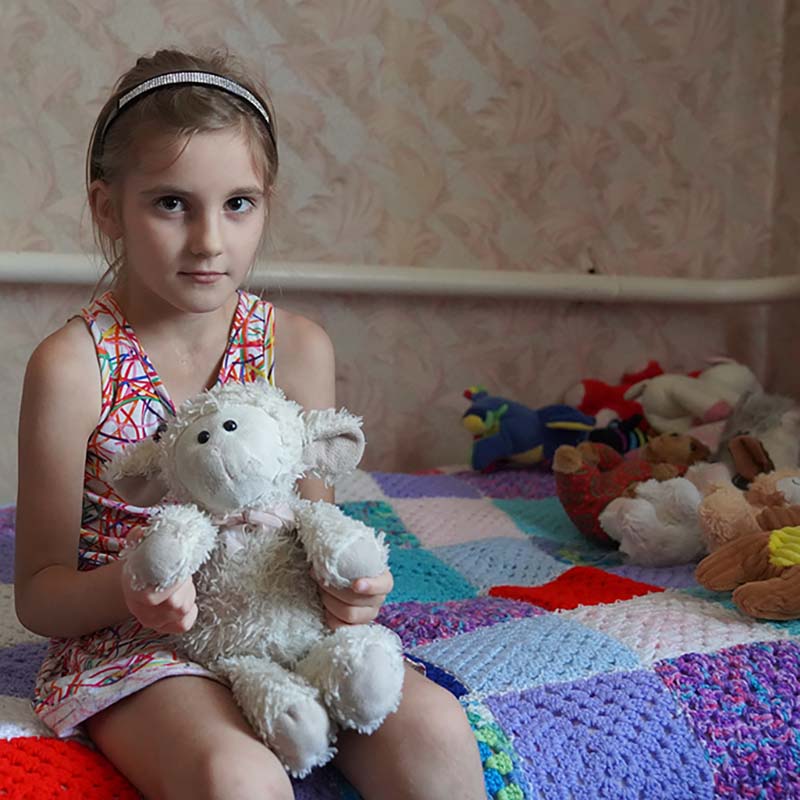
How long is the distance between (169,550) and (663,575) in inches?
29.5

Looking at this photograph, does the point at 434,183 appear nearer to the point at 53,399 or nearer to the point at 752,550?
the point at 752,550

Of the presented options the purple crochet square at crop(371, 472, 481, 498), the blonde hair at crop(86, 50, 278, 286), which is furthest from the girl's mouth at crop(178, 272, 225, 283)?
the purple crochet square at crop(371, 472, 481, 498)

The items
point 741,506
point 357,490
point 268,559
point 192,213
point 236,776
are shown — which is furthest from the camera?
point 357,490

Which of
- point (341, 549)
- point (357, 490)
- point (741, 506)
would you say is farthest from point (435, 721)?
point (357, 490)

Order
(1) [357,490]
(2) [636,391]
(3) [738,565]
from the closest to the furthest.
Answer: (3) [738,565] < (1) [357,490] < (2) [636,391]

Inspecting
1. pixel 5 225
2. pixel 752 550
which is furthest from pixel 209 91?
pixel 5 225

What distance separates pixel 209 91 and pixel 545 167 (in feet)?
3.63

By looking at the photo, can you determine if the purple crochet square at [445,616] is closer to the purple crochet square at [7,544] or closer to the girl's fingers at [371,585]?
the girl's fingers at [371,585]

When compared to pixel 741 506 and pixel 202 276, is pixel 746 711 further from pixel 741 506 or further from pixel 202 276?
pixel 202 276

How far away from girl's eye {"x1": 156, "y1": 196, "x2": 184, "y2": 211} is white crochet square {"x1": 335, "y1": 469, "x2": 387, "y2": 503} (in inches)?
28.3

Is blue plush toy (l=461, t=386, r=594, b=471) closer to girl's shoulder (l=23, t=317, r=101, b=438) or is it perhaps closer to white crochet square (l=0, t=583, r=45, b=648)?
white crochet square (l=0, t=583, r=45, b=648)

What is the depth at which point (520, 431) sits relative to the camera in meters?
1.77

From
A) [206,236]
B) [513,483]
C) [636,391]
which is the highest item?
[206,236]

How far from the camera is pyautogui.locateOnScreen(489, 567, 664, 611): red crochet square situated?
1163 millimetres
